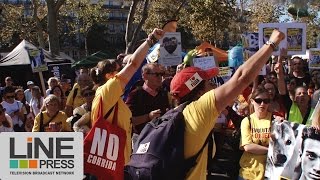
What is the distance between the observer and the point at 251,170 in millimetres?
5477

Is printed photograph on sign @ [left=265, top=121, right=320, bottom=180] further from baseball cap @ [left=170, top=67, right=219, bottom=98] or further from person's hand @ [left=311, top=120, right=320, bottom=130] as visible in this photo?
baseball cap @ [left=170, top=67, right=219, bottom=98]

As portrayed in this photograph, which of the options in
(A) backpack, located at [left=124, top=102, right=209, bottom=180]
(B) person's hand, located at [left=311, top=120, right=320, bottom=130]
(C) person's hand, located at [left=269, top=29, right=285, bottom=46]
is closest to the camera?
(A) backpack, located at [left=124, top=102, right=209, bottom=180]

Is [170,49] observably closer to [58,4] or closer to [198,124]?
[198,124]

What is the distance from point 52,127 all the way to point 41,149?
2.85 metres

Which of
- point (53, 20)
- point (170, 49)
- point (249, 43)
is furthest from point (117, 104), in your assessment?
point (53, 20)

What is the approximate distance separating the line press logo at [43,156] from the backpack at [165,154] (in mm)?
617

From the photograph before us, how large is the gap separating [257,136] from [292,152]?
0.48 metres

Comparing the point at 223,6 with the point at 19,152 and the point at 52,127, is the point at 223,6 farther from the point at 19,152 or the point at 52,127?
the point at 19,152

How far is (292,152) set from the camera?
508 centimetres

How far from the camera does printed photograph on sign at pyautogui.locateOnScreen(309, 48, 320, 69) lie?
33.8 feet

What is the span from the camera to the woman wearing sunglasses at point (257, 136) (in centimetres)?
541

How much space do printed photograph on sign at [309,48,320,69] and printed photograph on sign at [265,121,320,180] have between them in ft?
17.8

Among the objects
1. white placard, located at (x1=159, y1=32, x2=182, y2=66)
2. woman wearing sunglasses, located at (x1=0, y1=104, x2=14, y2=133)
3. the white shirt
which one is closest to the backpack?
woman wearing sunglasses, located at (x1=0, y1=104, x2=14, y2=133)

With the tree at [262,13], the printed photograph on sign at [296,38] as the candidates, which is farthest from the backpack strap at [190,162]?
the tree at [262,13]
